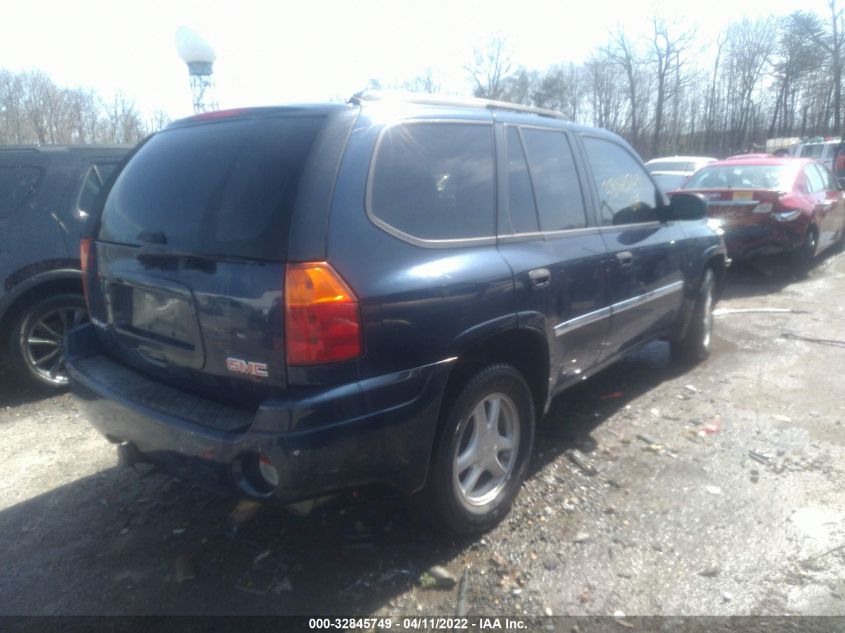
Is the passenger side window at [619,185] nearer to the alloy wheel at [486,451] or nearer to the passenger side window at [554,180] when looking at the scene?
the passenger side window at [554,180]

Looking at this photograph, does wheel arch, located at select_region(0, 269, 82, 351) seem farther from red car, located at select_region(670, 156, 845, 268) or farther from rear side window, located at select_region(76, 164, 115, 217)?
red car, located at select_region(670, 156, 845, 268)

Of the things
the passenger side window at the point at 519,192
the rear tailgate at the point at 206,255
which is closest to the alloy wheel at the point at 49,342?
the rear tailgate at the point at 206,255

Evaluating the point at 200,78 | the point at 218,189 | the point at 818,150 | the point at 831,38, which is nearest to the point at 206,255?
the point at 218,189

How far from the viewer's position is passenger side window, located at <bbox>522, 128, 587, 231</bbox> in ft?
11.0

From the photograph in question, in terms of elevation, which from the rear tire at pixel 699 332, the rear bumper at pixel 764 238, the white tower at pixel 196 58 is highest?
the white tower at pixel 196 58

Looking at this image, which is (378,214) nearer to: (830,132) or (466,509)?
(466,509)

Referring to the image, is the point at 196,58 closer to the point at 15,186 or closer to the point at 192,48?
the point at 192,48

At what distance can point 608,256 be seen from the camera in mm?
3723

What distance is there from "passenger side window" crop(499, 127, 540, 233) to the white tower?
52.5ft

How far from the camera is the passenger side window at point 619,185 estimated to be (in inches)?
155

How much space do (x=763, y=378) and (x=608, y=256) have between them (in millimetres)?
2278

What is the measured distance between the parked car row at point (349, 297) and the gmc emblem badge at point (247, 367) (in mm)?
11

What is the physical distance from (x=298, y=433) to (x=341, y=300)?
0.47 m

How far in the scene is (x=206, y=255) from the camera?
2.43 meters
